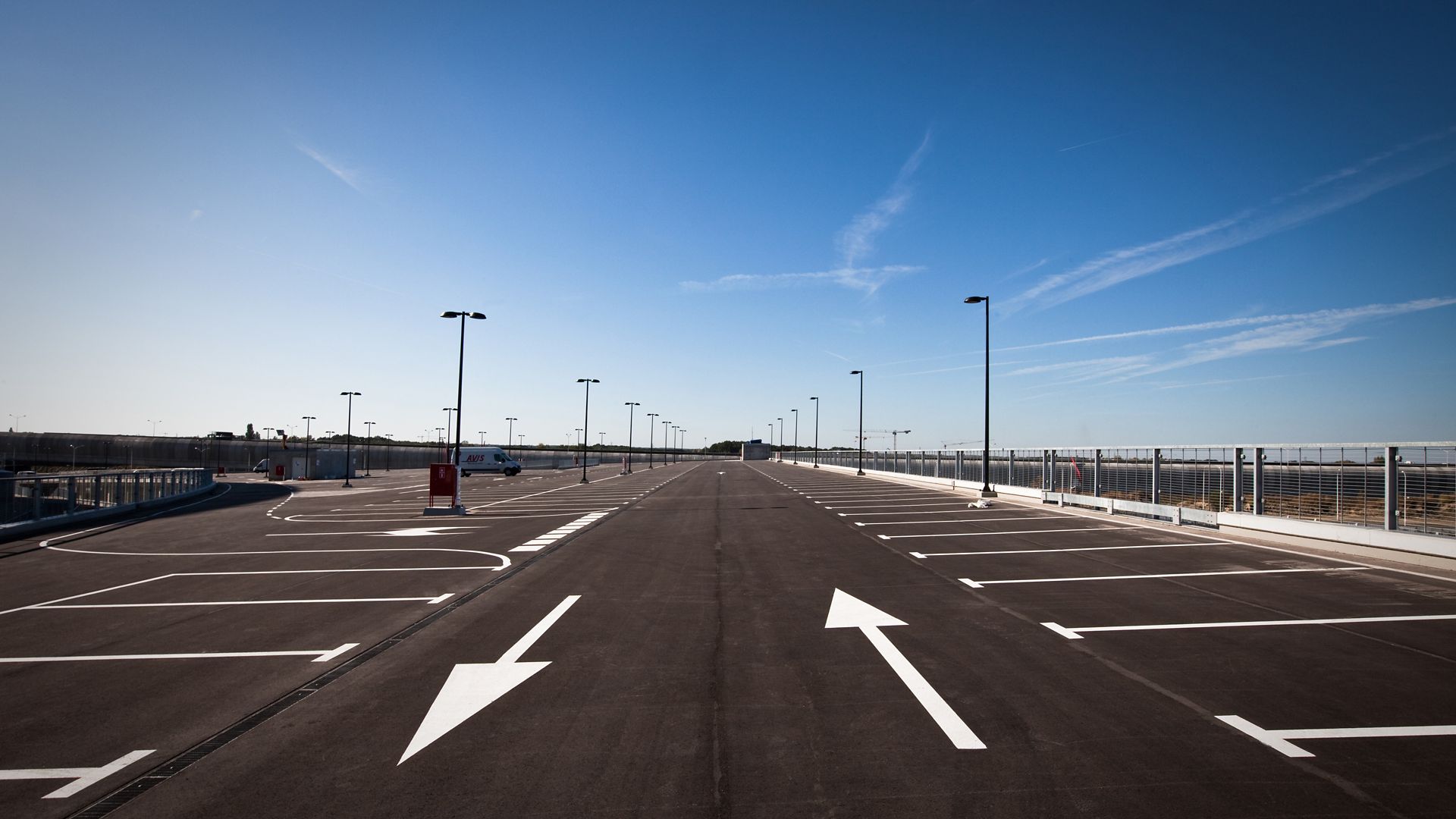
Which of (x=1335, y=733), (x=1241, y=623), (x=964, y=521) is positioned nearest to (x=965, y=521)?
(x=964, y=521)

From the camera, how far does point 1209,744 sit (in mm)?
5199

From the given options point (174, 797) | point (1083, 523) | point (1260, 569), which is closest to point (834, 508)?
point (1083, 523)

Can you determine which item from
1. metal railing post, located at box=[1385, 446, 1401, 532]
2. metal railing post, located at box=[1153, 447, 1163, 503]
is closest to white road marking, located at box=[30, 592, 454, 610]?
metal railing post, located at box=[1385, 446, 1401, 532]

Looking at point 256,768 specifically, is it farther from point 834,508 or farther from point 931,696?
point 834,508

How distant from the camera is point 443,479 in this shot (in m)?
25.1

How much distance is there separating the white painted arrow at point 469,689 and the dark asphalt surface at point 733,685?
0.16 ft

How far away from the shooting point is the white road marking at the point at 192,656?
773 cm

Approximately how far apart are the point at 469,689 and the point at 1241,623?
8.25 m

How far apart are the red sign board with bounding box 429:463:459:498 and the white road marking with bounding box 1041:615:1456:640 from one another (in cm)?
2019

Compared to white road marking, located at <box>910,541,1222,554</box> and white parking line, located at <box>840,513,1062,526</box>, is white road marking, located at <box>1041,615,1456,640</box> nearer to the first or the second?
white road marking, located at <box>910,541,1222,554</box>

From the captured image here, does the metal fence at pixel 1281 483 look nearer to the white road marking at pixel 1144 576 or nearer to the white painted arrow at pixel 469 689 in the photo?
the white road marking at pixel 1144 576

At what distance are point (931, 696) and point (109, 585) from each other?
12.7 m

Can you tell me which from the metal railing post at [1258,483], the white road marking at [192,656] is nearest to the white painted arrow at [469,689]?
the white road marking at [192,656]

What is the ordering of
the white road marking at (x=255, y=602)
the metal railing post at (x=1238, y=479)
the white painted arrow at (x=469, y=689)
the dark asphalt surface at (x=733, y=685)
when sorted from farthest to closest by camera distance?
the metal railing post at (x=1238, y=479) < the white road marking at (x=255, y=602) < the white painted arrow at (x=469, y=689) < the dark asphalt surface at (x=733, y=685)
